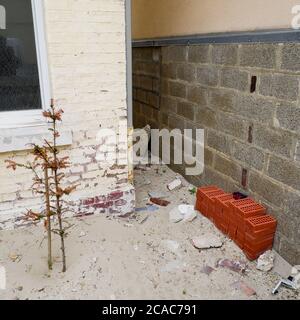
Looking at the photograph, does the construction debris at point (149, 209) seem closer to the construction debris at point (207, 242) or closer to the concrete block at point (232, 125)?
the construction debris at point (207, 242)

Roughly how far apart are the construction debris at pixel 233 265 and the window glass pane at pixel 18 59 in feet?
7.52

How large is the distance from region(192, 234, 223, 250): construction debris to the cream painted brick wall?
46.1 inches

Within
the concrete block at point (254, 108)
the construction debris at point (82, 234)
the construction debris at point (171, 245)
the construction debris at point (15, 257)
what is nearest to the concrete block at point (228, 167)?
the concrete block at point (254, 108)

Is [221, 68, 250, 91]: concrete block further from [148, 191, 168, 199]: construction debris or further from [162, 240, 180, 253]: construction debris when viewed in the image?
[162, 240, 180, 253]: construction debris

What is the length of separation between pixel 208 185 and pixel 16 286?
8.04 feet

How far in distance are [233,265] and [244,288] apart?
0.94ft

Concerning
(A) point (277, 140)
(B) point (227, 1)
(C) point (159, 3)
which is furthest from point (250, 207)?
(C) point (159, 3)

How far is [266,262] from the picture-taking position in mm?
2850

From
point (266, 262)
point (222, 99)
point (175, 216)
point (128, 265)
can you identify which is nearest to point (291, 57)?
point (222, 99)

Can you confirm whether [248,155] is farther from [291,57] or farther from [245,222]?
[291,57]

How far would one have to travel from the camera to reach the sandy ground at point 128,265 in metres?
2.58

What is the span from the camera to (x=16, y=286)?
2.61 m

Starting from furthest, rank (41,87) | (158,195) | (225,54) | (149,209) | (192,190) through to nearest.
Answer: (192,190) < (158,195) < (149,209) < (225,54) < (41,87)

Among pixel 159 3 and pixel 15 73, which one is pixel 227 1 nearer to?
pixel 159 3
